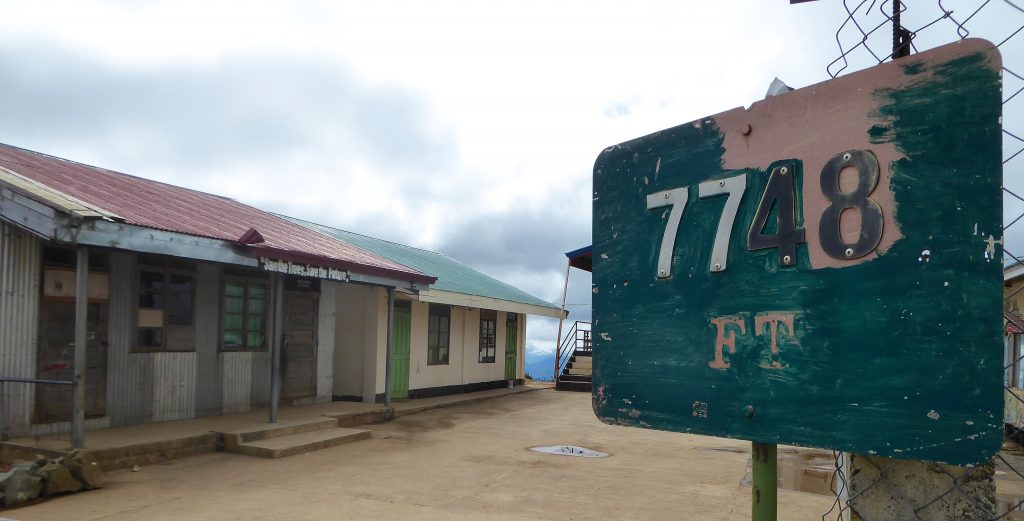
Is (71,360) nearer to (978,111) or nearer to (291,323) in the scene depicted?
(291,323)

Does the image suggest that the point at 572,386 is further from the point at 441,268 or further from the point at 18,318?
the point at 18,318

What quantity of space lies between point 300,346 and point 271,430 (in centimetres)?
330

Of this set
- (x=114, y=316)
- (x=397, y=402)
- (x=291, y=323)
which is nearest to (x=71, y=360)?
(x=114, y=316)

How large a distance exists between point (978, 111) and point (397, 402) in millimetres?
14013

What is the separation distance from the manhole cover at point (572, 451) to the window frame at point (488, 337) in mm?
8334

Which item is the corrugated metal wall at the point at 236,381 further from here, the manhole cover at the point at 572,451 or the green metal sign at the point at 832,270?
the green metal sign at the point at 832,270

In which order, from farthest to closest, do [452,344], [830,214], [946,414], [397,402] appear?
1. [452,344]
2. [397,402]
3. [830,214]
4. [946,414]

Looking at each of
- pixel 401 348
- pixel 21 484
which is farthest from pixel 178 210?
pixel 401 348

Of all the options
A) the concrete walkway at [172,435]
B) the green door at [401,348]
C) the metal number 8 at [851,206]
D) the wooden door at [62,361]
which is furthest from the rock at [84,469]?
the green door at [401,348]

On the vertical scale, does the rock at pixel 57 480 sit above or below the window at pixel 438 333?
below

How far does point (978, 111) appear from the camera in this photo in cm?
109

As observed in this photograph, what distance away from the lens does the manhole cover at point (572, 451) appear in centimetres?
935

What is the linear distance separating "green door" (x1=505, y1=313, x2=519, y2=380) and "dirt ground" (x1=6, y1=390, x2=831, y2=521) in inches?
357

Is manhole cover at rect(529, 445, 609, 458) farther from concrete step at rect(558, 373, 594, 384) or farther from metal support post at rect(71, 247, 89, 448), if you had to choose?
concrete step at rect(558, 373, 594, 384)
